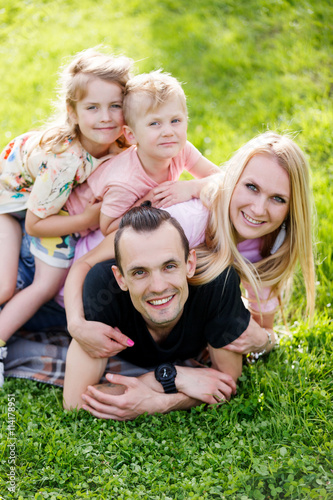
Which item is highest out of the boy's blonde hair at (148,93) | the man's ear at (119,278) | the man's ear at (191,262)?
the boy's blonde hair at (148,93)

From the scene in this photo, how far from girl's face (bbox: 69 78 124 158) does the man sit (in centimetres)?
72

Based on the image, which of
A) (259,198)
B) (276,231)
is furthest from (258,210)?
(276,231)

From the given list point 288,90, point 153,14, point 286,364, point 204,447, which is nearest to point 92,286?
point 204,447

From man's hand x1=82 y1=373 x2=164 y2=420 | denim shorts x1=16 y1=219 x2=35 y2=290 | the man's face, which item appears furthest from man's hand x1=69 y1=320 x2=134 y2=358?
denim shorts x1=16 y1=219 x2=35 y2=290

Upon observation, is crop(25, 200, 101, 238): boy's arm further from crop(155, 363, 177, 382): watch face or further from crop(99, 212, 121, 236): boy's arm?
crop(155, 363, 177, 382): watch face

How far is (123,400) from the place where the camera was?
10.9 feet

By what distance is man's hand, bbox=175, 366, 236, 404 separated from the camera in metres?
3.41

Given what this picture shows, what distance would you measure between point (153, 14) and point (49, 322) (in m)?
6.74

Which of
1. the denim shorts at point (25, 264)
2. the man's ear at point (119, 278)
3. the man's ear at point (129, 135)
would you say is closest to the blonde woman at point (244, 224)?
the man's ear at point (119, 278)

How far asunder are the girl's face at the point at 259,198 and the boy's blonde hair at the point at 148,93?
596 millimetres

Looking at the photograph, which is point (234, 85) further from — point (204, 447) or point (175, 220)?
point (204, 447)

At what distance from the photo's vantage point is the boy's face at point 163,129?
3479mm

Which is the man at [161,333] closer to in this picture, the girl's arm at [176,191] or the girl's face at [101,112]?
the girl's arm at [176,191]

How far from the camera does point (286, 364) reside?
12.1ft
